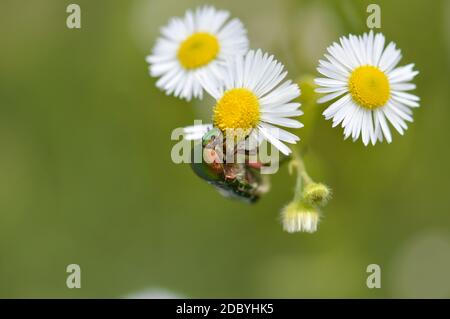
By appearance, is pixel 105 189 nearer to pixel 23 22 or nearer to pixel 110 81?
pixel 110 81

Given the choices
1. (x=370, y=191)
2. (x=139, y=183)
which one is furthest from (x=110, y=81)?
(x=370, y=191)

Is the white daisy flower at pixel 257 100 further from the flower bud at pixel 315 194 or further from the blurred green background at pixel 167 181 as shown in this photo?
the blurred green background at pixel 167 181

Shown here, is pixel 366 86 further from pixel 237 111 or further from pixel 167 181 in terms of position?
pixel 167 181

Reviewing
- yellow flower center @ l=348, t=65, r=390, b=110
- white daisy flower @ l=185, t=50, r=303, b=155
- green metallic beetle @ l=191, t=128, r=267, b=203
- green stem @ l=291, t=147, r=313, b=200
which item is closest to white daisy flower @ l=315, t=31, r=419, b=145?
yellow flower center @ l=348, t=65, r=390, b=110

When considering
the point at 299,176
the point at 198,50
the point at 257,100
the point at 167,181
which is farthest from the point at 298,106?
the point at 167,181

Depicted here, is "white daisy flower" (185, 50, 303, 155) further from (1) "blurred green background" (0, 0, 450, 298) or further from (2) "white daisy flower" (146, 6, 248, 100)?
(1) "blurred green background" (0, 0, 450, 298)

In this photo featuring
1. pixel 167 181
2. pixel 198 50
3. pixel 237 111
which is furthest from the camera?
pixel 167 181
